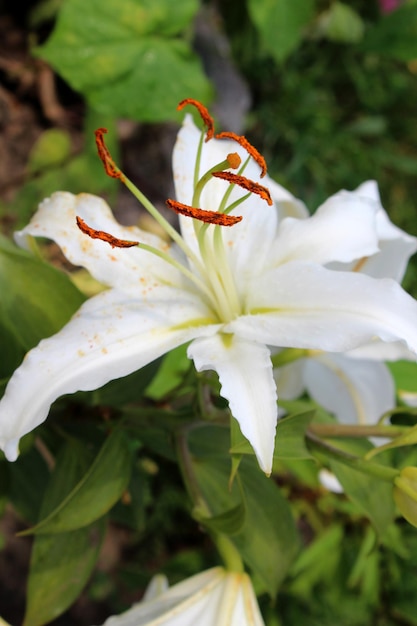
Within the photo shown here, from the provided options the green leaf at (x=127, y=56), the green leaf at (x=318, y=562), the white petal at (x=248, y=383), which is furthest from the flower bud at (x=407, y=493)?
the green leaf at (x=127, y=56)

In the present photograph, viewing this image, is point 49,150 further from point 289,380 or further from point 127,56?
point 289,380

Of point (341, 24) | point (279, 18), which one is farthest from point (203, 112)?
point (341, 24)

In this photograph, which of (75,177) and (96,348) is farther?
(75,177)

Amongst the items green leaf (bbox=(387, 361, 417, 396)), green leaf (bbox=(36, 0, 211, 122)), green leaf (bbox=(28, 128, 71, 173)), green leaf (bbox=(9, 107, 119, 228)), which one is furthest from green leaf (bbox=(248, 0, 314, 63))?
green leaf (bbox=(387, 361, 417, 396))

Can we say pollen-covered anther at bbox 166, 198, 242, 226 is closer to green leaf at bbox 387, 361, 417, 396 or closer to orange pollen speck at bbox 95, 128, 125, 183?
orange pollen speck at bbox 95, 128, 125, 183

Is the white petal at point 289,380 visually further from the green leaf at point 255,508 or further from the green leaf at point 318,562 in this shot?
the green leaf at point 318,562
